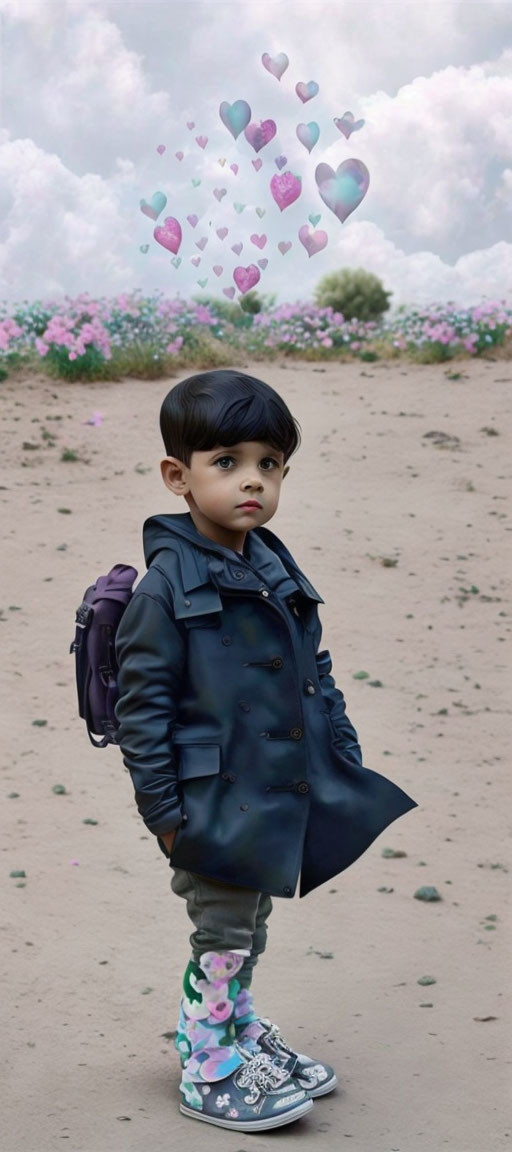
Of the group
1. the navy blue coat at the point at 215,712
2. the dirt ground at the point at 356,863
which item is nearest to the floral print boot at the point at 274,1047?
the dirt ground at the point at 356,863

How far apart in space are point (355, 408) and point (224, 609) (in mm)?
7960

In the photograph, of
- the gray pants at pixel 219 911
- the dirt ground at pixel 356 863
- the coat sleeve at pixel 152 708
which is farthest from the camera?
the dirt ground at pixel 356 863

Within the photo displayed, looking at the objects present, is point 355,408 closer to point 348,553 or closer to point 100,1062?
point 348,553

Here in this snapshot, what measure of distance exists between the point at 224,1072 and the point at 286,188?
5198 millimetres

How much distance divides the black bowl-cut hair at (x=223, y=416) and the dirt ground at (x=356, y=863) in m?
1.47

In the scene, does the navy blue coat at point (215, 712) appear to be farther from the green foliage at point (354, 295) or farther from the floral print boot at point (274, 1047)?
the green foliage at point (354, 295)

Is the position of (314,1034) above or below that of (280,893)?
below

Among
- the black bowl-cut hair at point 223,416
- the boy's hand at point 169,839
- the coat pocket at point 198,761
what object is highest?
the black bowl-cut hair at point 223,416

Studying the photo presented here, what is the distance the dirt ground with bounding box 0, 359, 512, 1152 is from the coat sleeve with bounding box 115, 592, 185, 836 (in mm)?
751

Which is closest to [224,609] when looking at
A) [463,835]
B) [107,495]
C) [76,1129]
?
[76,1129]

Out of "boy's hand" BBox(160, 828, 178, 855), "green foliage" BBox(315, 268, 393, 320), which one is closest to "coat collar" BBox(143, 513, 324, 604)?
"boy's hand" BBox(160, 828, 178, 855)

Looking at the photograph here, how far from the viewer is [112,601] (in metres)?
2.91

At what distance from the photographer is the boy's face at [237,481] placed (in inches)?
110

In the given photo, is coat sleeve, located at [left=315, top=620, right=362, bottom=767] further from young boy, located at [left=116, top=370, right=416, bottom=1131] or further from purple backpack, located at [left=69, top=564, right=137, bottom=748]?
purple backpack, located at [left=69, top=564, right=137, bottom=748]
